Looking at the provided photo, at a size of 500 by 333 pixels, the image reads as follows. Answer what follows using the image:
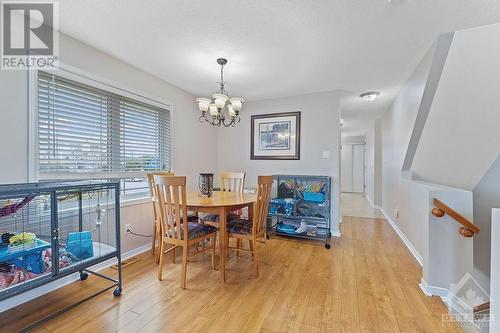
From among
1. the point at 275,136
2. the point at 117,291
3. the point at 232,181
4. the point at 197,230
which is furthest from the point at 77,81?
the point at 275,136

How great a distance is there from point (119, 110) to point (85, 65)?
1.74ft

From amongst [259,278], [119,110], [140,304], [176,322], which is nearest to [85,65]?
[119,110]

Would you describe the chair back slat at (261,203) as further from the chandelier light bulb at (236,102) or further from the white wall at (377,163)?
the white wall at (377,163)

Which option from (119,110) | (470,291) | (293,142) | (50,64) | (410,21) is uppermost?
(410,21)

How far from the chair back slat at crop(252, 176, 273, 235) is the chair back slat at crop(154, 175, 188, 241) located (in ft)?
2.24

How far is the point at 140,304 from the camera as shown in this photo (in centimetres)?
176

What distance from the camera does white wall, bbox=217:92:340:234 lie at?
3498mm

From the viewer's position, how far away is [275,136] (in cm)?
390

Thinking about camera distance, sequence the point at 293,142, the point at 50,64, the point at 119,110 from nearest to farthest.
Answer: the point at 50,64, the point at 119,110, the point at 293,142

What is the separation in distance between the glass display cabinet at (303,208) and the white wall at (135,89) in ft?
4.87

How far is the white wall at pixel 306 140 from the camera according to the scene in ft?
11.5

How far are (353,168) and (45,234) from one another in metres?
9.04

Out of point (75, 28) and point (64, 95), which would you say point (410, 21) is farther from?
point (64, 95)

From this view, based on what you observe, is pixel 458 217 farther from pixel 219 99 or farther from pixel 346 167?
pixel 346 167
